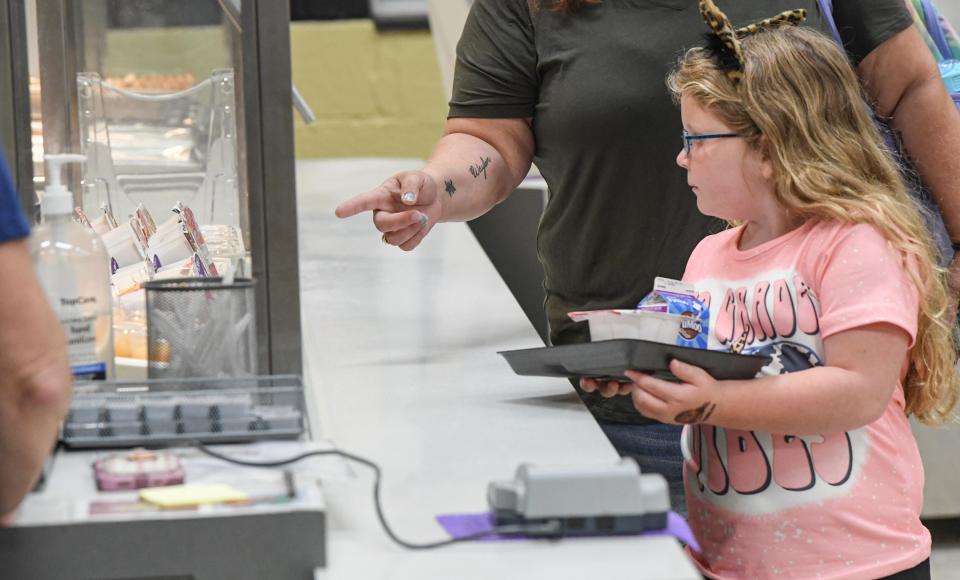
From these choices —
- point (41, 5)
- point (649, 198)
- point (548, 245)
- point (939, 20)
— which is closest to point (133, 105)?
point (41, 5)

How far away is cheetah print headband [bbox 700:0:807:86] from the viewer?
156 centimetres

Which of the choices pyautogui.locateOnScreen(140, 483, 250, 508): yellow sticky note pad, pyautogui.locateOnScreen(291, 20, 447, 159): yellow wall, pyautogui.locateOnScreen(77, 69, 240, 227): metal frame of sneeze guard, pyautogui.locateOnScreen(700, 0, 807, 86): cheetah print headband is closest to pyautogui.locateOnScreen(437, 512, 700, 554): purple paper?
pyautogui.locateOnScreen(140, 483, 250, 508): yellow sticky note pad

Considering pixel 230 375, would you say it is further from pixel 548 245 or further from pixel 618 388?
pixel 548 245

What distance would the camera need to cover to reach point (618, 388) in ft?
4.99

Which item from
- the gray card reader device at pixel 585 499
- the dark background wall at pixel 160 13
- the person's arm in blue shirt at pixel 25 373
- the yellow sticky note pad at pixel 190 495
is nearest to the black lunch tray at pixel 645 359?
the gray card reader device at pixel 585 499

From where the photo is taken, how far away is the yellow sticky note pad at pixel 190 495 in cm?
101

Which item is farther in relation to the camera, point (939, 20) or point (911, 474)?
point (939, 20)

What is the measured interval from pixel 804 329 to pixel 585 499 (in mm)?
528

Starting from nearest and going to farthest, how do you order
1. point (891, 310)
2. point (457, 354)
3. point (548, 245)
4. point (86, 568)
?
point (86, 568)
point (891, 310)
point (457, 354)
point (548, 245)

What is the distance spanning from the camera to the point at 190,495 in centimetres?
102

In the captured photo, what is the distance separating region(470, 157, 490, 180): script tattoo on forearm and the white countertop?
0.24 m

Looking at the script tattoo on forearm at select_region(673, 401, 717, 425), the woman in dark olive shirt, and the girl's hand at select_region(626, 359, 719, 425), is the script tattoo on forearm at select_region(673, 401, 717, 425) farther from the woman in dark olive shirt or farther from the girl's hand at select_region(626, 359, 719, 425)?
the woman in dark olive shirt

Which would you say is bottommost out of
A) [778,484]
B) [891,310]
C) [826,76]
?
[778,484]

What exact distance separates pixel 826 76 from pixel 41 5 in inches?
45.7
